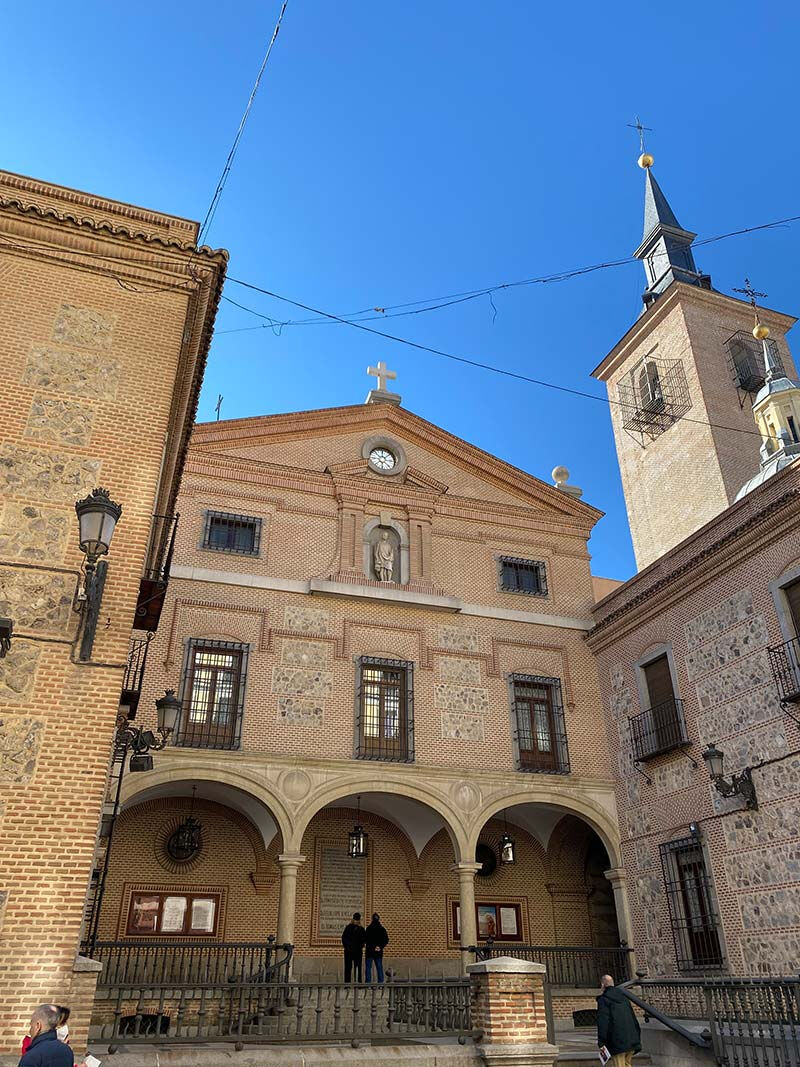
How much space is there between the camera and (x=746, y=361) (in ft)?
91.7

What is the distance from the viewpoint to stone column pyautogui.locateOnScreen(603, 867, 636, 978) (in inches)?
617

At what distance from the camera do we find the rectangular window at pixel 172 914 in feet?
48.8

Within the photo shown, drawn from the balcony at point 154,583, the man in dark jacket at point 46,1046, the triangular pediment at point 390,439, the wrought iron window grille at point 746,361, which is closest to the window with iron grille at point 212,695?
the balcony at point 154,583

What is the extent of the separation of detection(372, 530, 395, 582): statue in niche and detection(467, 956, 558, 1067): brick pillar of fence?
9.65 meters

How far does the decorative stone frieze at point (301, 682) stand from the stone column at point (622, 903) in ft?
21.3

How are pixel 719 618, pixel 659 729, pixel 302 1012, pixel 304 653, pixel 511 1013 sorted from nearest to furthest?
pixel 511 1013
pixel 302 1012
pixel 719 618
pixel 659 729
pixel 304 653

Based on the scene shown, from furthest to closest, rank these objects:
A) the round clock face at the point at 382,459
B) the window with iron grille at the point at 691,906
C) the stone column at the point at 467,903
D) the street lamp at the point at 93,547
Answer: the round clock face at the point at 382,459, the stone column at the point at 467,903, the window with iron grille at the point at 691,906, the street lamp at the point at 93,547

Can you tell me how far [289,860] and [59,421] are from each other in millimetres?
8710

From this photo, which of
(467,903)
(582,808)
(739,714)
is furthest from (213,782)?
(739,714)

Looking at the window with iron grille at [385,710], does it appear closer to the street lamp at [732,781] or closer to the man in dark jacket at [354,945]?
the man in dark jacket at [354,945]

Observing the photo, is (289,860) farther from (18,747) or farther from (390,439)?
(390,439)

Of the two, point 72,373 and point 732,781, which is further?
point 732,781

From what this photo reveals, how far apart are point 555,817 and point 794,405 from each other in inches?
494

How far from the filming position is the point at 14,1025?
6.45 meters
